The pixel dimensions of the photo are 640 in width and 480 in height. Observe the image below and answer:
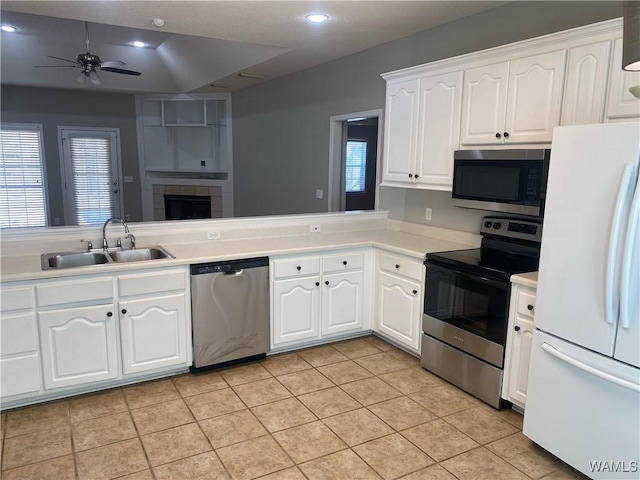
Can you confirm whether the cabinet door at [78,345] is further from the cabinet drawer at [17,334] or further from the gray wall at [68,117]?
the gray wall at [68,117]

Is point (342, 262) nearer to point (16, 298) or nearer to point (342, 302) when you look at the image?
point (342, 302)

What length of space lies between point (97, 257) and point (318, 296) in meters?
1.63

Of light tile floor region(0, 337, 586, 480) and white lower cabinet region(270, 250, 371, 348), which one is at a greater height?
white lower cabinet region(270, 250, 371, 348)

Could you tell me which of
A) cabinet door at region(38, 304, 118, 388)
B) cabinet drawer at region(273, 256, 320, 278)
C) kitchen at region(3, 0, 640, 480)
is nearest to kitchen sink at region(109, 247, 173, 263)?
kitchen at region(3, 0, 640, 480)

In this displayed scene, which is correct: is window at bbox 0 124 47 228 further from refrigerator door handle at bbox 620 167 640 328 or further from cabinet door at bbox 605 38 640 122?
refrigerator door handle at bbox 620 167 640 328

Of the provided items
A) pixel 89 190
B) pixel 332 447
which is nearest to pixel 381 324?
pixel 332 447

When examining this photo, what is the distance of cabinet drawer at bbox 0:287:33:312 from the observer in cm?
248

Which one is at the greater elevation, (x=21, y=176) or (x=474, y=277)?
(x=21, y=176)

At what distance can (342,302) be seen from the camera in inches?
144

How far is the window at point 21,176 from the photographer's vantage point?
7.17 m

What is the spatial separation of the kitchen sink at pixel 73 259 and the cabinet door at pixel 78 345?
456 mm

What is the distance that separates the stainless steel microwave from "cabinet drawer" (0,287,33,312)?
2.78 meters

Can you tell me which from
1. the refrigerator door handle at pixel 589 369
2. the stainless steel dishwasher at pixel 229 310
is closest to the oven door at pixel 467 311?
the refrigerator door handle at pixel 589 369

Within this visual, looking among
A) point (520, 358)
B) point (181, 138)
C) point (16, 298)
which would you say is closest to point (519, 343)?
point (520, 358)
